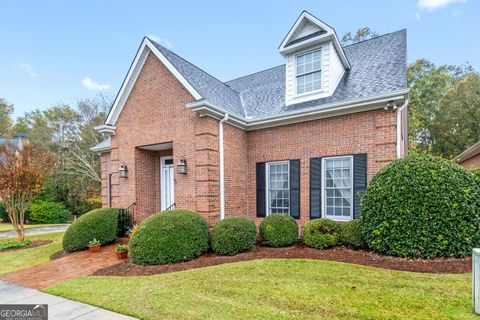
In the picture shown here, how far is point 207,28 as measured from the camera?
13523 millimetres

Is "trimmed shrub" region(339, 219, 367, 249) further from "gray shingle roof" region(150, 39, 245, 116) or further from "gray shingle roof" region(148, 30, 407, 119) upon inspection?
"gray shingle roof" region(150, 39, 245, 116)

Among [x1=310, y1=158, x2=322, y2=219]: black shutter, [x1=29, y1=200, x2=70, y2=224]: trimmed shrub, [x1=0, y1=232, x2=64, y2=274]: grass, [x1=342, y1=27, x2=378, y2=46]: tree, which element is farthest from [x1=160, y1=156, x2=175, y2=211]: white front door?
[x1=342, y1=27, x2=378, y2=46]: tree

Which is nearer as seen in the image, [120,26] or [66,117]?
[120,26]

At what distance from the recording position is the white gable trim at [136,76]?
334 inches

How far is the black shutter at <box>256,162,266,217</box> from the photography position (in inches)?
371

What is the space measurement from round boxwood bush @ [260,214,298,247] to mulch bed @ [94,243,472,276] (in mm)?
219

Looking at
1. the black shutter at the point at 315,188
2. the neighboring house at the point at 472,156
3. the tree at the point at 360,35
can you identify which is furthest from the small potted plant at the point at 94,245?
the tree at the point at 360,35

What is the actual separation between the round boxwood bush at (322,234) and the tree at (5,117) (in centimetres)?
4094

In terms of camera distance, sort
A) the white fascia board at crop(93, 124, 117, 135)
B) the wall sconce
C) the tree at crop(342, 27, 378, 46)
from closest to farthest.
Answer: the wall sconce → the white fascia board at crop(93, 124, 117, 135) → the tree at crop(342, 27, 378, 46)

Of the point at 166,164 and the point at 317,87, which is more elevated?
the point at 317,87

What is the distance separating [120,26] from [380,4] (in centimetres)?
1266

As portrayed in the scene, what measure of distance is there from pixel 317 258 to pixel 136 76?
8.75 m

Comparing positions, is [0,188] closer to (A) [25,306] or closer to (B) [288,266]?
(A) [25,306]

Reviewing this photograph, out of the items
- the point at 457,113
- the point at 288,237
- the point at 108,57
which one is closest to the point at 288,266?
the point at 288,237
